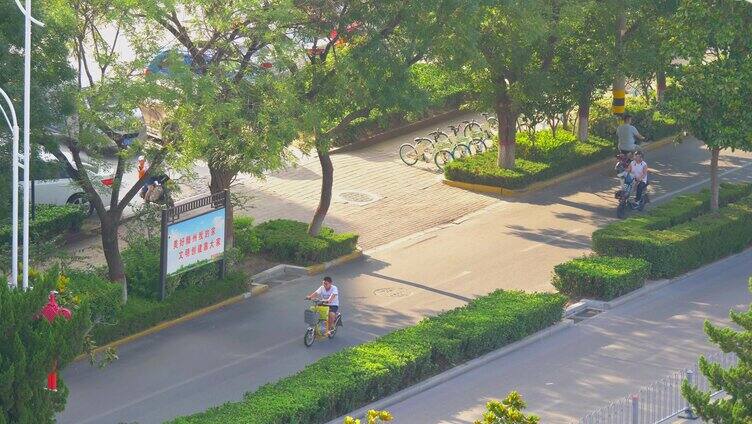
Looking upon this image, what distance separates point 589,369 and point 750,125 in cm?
828

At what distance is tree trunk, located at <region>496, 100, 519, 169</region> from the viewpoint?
115ft

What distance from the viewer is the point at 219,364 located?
24.1 metres

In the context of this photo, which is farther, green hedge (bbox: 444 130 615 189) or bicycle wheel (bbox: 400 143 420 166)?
bicycle wheel (bbox: 400 143 420 166)

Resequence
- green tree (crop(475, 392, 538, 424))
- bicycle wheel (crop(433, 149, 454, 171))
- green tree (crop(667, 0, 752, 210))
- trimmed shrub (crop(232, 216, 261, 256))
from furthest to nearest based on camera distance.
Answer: bicycle wheel (crop(433, 149, 454, 171))
trimmed shrub (crop(232, 216, 261, 256))
green tree (crop(667, 0, 752, 210))
green tree (crop(475, 392, 538, 424))

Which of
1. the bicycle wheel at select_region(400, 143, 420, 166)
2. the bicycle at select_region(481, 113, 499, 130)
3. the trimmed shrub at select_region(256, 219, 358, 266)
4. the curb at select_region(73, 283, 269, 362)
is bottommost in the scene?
the curb at select_region(73, 283, 269, 362)

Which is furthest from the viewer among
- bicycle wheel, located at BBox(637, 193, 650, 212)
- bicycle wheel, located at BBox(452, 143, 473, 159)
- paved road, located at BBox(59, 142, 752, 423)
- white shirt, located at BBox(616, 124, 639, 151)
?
bicycle wheel, located at BBox(452, 143, 473, 159)

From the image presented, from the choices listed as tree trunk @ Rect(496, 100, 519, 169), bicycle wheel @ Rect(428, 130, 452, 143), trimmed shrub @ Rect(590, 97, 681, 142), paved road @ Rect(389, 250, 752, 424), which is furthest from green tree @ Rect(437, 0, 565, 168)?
paved road @ Rect(389, 250, 752, 424)

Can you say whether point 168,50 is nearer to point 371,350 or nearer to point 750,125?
point 371,350

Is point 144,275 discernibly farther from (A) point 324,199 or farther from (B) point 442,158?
(B) point 442,158

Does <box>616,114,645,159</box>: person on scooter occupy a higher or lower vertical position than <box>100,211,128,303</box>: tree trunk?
higher

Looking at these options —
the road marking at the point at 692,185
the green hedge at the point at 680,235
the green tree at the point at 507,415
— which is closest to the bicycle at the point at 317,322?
the green hedge at the point at 680,235

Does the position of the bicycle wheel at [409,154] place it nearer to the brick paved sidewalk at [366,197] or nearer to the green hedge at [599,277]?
the brick paved sidewalk at [366,197]

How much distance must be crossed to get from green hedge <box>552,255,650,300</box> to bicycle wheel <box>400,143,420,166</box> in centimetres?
1011

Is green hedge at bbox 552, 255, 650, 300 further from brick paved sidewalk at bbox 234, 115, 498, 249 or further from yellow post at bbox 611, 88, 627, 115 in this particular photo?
yellow post at bbox 611, 88, 627, 115
